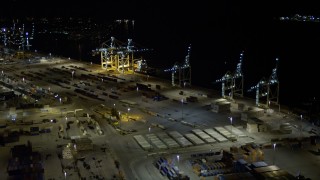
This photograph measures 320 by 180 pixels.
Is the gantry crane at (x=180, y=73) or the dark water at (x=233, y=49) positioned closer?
the gantry crane at (x=180, y=73)

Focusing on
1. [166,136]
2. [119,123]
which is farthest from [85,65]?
[166,136]

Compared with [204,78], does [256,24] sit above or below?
above

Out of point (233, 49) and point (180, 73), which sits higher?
point (233, 49)

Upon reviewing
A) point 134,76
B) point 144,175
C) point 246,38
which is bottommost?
point 144,175

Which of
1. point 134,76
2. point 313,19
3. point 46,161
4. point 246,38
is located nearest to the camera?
point 46,161

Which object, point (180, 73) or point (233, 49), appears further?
point (233, 49)

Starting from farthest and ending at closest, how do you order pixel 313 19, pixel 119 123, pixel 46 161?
1. pixel 313 19
2. pixel 119 123
3. pixel 46 161

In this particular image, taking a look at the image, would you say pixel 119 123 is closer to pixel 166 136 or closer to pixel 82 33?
pixel 166 136

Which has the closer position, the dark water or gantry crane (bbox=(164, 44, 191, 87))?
gantry crane (bbox=(164, 44, 191, 87))
